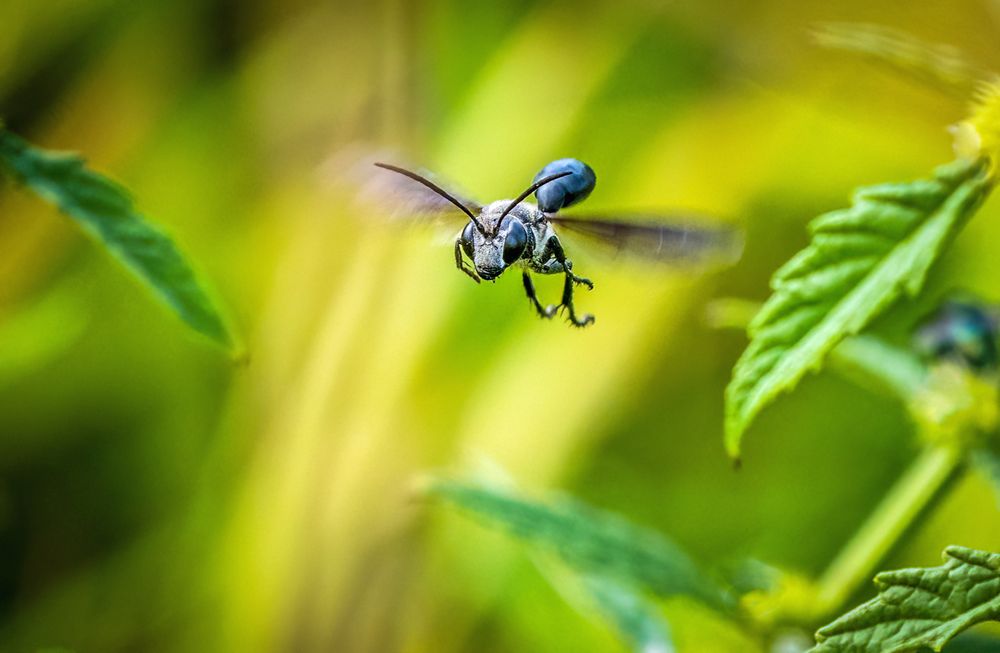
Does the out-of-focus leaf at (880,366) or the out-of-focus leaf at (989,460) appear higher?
the out-of-focus leaf at (880,366)

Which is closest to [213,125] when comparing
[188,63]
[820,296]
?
[188,63]

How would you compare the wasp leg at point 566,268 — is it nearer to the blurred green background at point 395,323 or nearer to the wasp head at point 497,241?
the wasp head at point 497,241

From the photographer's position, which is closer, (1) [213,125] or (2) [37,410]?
(2) [37,410]

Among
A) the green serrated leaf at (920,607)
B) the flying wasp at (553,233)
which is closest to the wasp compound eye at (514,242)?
the flying wasp at (553,233)

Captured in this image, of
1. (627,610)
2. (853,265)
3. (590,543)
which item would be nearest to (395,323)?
(627,610)

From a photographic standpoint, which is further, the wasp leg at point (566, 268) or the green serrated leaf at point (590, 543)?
the green serrated leaf at point (590, 543)

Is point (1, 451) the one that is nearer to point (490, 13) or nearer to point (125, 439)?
point (125, 439)

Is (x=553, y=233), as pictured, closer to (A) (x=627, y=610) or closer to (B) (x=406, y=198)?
(B) (x=406, y=198)
